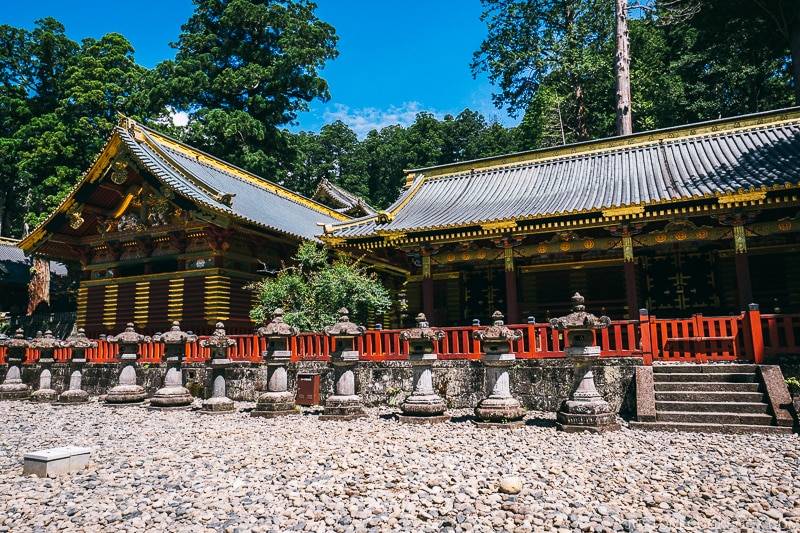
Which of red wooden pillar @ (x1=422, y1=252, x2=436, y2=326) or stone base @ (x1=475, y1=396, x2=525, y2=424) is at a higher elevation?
red wooden pillar @ (x1=422, y1=252, x2=436, y2=326)

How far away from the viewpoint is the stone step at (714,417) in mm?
8508

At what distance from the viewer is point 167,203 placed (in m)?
19.1

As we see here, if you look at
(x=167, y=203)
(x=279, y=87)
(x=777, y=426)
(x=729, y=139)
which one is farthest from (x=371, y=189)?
(x=777, y=426)

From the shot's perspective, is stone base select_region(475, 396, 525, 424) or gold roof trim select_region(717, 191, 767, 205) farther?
gold roof trim select_region(717, 191, 767, 205)

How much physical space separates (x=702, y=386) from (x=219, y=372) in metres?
10.2

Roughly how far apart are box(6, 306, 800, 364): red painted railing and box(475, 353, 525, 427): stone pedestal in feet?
4.20

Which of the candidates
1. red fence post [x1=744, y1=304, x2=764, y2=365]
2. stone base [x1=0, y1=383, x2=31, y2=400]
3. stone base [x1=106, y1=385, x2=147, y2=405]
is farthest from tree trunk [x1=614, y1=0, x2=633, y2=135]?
stone base [x1=0, y1=383, x2=31, y2=400]

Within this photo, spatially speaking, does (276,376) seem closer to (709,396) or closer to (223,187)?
(709,396)

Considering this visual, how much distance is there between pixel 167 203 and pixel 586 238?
570 inches

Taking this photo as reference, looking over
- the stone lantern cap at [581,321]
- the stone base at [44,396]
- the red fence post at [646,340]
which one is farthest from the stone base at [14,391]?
the red fence post at [646,340]

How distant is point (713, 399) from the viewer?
923 centimetres

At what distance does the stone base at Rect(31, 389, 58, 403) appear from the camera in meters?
14.8

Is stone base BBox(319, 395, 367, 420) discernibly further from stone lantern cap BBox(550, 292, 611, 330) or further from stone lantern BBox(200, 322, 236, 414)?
stone lantern cap BBox(550, 292, 611, 330)

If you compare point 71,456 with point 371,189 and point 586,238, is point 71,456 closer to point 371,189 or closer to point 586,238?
point 586,238
